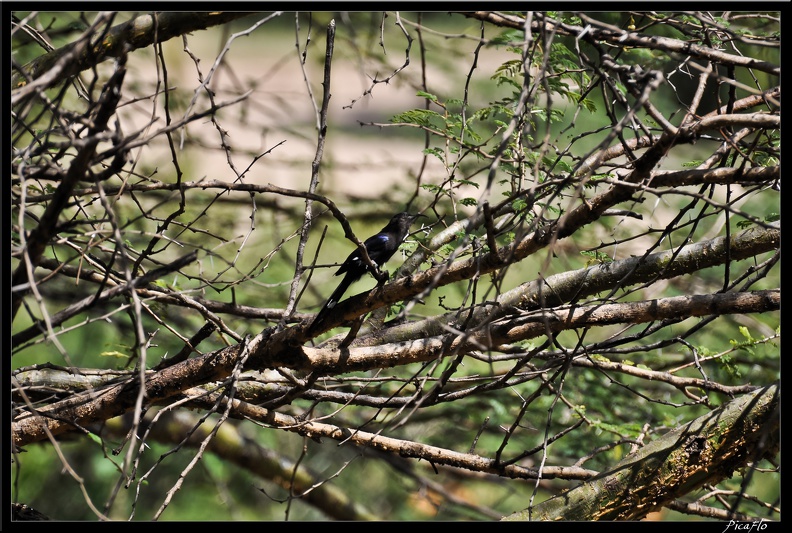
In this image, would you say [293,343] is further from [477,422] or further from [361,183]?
[361,183]

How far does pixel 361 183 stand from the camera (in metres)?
11.2

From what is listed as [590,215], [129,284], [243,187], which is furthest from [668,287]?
[129,284]

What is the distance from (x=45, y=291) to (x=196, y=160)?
3.76m

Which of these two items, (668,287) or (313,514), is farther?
(313,514)

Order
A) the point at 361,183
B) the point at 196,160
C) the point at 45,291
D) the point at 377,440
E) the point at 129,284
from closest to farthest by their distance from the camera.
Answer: the point at 129,284 < the point at 377,440 < the point at 45,291 < the point at 196,160 < the point at 361,183

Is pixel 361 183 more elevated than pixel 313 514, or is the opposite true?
pixel 361 183
